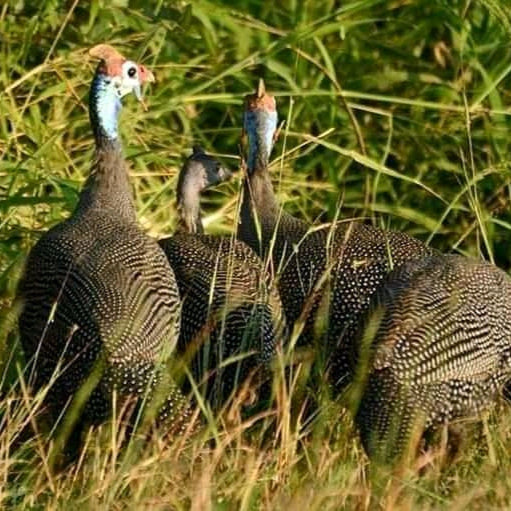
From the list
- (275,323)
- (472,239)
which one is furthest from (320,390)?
(472,239)

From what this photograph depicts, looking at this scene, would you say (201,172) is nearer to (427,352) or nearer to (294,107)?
(294,107)

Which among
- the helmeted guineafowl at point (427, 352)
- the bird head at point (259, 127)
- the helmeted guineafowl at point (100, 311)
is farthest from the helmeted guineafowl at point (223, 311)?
the bird head at point (259, 127)

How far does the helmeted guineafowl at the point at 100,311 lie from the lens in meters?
4.96

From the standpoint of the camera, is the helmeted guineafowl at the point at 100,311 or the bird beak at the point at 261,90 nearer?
the helmeted guineafowl at the point at 100,311

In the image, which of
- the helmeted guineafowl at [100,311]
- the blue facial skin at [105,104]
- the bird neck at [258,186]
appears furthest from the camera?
the bird neck at [258,186]

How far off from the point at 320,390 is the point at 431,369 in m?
0.40

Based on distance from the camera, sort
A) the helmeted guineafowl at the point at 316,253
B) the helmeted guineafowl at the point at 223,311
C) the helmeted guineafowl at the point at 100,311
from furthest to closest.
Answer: the helmeted guineafowl at the point at 316,253, the helmeted guineafowl at the point at 223,311, the helmeted guineafowl at the point at 100,311

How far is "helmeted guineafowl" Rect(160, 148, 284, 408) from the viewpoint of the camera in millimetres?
5250

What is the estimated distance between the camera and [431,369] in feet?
16.5

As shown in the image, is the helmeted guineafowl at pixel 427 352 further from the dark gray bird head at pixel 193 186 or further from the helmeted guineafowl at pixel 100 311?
the dark gray bird head at pixel 193 186

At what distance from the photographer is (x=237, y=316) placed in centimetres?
537

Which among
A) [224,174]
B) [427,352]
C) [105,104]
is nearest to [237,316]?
[427,352]

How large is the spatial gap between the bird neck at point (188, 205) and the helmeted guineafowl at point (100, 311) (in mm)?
572

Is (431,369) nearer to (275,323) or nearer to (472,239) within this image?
(275,323)
